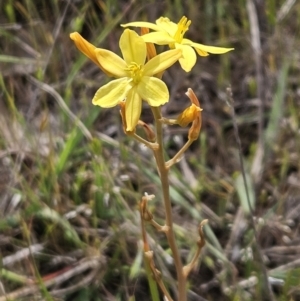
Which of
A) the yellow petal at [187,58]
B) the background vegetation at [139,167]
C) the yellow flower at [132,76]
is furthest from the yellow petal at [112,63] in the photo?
the background vegetation at [139,167]

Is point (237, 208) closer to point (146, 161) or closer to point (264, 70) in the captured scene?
point (146, 161)

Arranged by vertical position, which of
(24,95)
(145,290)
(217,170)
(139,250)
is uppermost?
(24,95)

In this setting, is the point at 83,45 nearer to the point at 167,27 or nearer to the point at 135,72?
the point at 135,72

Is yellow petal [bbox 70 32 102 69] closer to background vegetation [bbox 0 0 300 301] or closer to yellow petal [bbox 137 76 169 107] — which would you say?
yellow petal [bbox 137 76 169 107]

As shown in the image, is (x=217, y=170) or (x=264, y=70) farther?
(x=264, y=70)

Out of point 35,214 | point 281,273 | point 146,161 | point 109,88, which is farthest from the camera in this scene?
point 146,161

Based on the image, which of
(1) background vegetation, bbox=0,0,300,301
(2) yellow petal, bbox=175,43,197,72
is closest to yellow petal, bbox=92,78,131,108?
(2) yellow petal, bbox=175,43,197,72

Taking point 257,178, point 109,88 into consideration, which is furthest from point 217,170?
point 109,88
